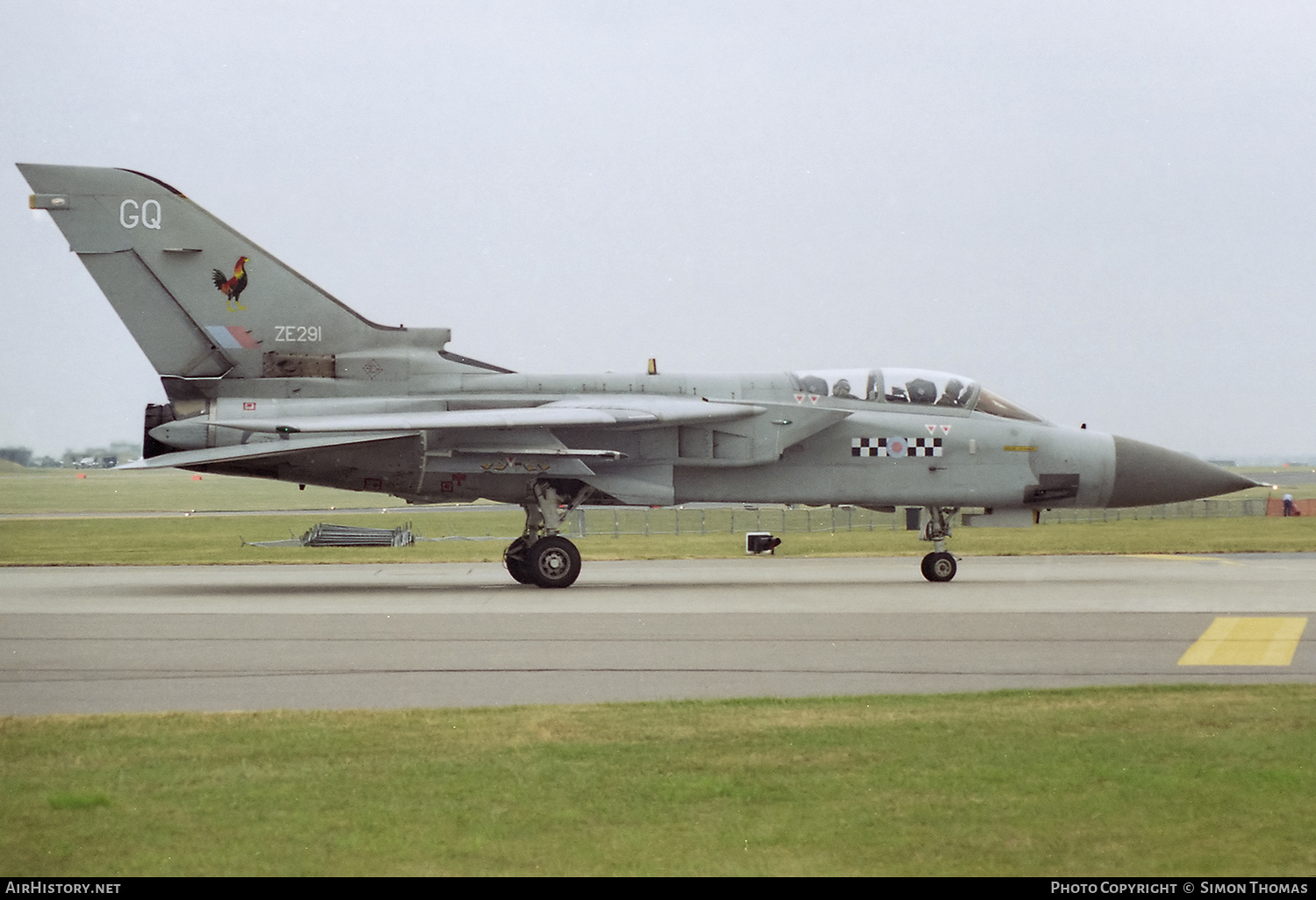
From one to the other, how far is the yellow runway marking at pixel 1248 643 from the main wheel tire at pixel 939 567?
5966mm

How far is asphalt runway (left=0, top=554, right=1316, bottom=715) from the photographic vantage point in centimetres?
854

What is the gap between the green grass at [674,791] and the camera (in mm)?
4570

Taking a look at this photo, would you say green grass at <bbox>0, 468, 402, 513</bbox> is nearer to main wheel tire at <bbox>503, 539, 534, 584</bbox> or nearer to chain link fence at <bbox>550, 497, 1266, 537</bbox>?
chain link fence at <bbox>550, 497, 1266, 537</bbox>

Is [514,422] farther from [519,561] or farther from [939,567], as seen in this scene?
[939,567]

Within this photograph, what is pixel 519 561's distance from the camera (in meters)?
18.1

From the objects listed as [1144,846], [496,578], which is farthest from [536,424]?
[1144,846]

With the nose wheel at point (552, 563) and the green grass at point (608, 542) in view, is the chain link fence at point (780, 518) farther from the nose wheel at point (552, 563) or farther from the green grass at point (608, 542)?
the nose wheel at point (552, 563)

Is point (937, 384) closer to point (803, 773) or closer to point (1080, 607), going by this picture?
point (1080, 607)

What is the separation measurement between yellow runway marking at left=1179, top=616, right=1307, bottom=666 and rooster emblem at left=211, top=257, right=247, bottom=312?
1320 centimetres

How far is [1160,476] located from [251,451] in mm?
13293

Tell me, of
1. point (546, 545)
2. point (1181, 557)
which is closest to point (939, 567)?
point (546, 545)

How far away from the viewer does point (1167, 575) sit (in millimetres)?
18547

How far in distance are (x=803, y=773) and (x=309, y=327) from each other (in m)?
13.9
